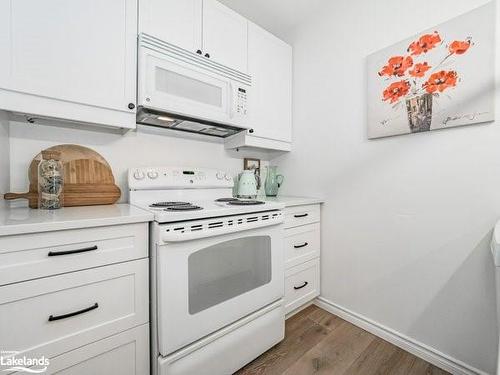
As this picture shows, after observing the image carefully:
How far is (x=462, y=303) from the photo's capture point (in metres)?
1.24

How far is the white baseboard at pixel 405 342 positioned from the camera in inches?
48.7

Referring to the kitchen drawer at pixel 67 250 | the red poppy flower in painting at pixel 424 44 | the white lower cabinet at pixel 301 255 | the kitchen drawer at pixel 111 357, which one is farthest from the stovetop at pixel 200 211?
the red poppy flower in painting at pixel 424 44

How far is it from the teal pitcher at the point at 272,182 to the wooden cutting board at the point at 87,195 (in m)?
1.24

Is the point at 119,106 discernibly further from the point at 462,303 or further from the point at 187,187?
the point at 462,303

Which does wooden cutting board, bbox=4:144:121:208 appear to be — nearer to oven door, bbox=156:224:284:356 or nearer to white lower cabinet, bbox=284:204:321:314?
oven door, bbox=156:224:284:356

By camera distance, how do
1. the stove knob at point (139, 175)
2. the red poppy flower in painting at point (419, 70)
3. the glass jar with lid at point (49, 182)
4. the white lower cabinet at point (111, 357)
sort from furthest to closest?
the stove knob at point (139, 175) < the red poppy flower in painting at point (419, 70) < the glass jar with lid at point (49, 182) < the white lower cabinet at point (111, 357)

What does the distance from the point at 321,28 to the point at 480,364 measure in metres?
2.39

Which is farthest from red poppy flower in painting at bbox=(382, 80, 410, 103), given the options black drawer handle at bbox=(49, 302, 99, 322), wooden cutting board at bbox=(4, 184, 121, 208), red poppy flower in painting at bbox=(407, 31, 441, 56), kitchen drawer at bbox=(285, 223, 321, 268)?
black drawer handle at bbox=(49, 302, 99, 322)

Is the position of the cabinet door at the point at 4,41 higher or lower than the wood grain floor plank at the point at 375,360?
higher

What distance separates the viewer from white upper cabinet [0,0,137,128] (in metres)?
0.99

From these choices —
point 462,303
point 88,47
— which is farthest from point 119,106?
point 462,303

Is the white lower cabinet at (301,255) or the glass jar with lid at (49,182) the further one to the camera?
the white lower cabinet at (301,255)

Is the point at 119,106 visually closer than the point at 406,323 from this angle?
Yes

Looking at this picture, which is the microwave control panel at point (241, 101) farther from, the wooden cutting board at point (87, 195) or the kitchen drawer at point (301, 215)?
the wooden cutting board at point (87, 195)
